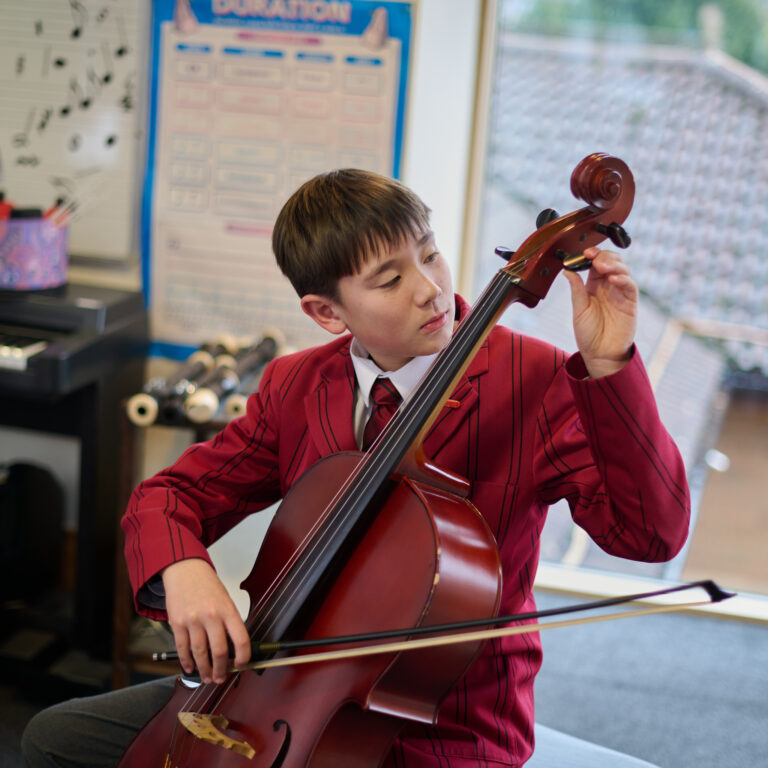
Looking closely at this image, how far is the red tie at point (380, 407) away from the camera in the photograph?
1.16m

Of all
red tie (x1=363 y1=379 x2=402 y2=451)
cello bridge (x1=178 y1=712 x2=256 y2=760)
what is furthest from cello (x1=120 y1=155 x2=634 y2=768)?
red tie (x1=363 y1=379 x2=402 y2=451)

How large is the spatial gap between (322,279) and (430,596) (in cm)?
43

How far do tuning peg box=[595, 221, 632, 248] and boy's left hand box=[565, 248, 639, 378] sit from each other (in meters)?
0.01

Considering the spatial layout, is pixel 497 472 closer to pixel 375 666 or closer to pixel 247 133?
pixel 375 666

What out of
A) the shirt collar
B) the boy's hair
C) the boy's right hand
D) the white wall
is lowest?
the boy's right hand

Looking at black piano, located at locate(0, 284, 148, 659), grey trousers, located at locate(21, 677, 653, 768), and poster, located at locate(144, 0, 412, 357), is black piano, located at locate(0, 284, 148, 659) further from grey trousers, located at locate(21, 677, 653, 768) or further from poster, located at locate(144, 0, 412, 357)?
grey trousers, located at locate(21, 677, 653, 768)

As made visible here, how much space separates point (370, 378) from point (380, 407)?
0.04 metres

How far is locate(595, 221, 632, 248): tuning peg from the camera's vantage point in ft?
3.03

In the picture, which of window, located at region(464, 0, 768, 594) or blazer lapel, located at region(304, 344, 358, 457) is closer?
blazer lapel, located at region(304, 344, 358, 457)

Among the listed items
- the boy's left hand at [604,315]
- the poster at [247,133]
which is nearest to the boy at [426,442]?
the boy's left hand at [604,315]

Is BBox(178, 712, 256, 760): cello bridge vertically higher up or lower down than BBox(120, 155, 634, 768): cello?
lower down

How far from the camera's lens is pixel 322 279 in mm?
1141

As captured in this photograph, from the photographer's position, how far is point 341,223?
110 centimetres

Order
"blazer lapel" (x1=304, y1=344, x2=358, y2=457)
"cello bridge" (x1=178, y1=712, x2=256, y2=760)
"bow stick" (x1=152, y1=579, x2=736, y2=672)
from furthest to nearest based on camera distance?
"blazer lapel" (x1=304, y1=344, x2=358, y2=457) < "cello bridge" (x1=178, y1=712, x2=256, y2=760) < "bow stick" (x1=152, y1=579, x2=736, y2=672)
